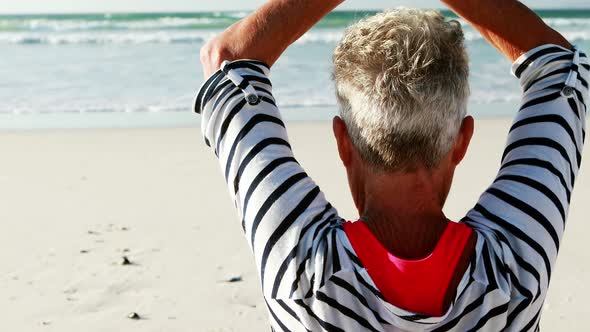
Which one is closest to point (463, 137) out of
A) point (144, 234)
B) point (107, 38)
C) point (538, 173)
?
point (538, 173)

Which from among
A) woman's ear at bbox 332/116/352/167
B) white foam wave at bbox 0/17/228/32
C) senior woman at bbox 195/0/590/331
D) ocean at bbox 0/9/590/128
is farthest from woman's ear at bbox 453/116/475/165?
white foam wave at bbox 0/17/228/32

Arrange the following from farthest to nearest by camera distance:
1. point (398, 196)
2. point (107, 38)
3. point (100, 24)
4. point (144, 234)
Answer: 1. point (100, 24)
2. point (107, 38)
3. point (144, 234)
4. point (398, 196)

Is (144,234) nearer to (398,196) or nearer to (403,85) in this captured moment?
(398,196)

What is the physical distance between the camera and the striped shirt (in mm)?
1312

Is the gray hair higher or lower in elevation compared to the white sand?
higher

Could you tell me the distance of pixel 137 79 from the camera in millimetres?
13555

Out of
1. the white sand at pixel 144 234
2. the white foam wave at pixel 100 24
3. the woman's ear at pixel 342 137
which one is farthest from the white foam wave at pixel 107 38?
the woman's ear at pixel 342 137

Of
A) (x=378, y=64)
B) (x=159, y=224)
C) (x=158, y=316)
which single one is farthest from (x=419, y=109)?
(x=159, y=224)

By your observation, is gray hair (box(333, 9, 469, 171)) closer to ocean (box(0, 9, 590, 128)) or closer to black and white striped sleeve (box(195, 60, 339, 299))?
black and white striped sleeve (box(195, 60, 339, 299))

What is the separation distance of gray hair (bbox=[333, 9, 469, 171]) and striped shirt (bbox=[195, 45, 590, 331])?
0.13 metres

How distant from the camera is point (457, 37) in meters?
1.38

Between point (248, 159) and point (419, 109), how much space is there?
12.0 inches

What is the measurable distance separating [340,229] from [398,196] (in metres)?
0.14

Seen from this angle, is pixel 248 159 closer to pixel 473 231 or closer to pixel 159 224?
pixel 473 231
